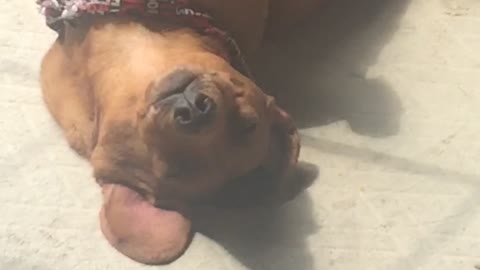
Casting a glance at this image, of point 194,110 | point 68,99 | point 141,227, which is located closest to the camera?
point 194,110

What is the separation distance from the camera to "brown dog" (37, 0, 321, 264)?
1207mm

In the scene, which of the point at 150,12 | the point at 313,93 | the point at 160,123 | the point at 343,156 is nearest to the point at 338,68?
the point at 313,93

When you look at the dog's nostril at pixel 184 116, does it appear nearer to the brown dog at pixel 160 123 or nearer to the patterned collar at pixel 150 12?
the brown dog at pixel 160 123

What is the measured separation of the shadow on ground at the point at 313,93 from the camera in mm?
1377

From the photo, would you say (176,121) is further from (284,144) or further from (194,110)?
(284,144)

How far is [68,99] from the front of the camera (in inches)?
55.3

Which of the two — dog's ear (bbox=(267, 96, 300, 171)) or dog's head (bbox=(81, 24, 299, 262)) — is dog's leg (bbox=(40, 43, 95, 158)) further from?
dog's ear (bbox=(267, 96, 300, 171))

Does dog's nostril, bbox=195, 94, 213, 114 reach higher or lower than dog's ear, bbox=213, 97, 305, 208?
higher

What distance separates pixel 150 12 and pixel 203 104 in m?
0.21

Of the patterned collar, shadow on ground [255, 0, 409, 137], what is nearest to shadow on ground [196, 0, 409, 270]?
shadow on ground [255, 0, 409, 137]

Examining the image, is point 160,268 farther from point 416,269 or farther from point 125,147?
point 416,269

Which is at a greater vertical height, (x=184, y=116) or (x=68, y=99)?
(x=184, y=116)

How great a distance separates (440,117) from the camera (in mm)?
1560

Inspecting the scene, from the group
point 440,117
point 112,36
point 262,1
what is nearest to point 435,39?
point 440,117
